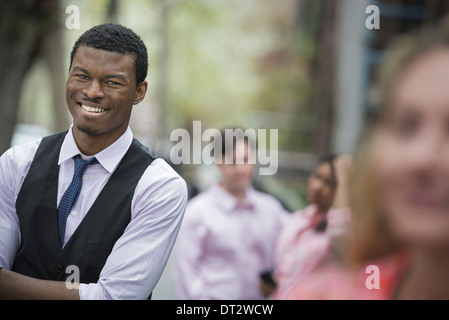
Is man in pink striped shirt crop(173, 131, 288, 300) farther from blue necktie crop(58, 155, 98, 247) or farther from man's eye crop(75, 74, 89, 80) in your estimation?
man's eye crop(75, 74, 89, 80)

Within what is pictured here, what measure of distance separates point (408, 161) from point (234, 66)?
32.3 meters

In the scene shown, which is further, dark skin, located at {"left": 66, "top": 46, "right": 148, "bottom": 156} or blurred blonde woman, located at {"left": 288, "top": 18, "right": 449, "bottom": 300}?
dark skin, located at {"left": 66, "top": 46, "right": 148, "bottom": 156}

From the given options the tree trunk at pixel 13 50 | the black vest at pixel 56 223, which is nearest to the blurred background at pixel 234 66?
the tree trunk at pixel 13 50

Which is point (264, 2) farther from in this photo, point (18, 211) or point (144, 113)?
point (18, 211)

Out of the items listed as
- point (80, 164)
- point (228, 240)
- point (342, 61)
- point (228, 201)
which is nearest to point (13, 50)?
point (228, 201)

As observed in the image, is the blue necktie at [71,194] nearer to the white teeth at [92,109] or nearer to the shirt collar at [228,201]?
the white teeth at [92,109]

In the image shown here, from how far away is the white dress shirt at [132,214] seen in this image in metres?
1.88

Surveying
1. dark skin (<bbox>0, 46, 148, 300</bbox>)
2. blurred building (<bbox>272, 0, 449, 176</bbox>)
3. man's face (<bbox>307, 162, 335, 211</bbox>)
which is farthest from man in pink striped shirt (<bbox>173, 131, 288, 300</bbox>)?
dark skin (<bbox>0, 46, 148, 300</bbox>)

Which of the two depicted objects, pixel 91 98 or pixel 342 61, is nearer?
pixel 91 98

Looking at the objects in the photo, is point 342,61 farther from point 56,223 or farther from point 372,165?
point 372,165

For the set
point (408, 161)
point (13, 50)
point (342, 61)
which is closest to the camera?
point (408, 161)

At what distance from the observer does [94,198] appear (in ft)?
6.48

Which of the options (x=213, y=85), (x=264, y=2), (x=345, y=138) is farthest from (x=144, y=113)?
(x=345, y=138)

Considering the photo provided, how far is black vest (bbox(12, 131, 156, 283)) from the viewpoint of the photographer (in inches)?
74.8
